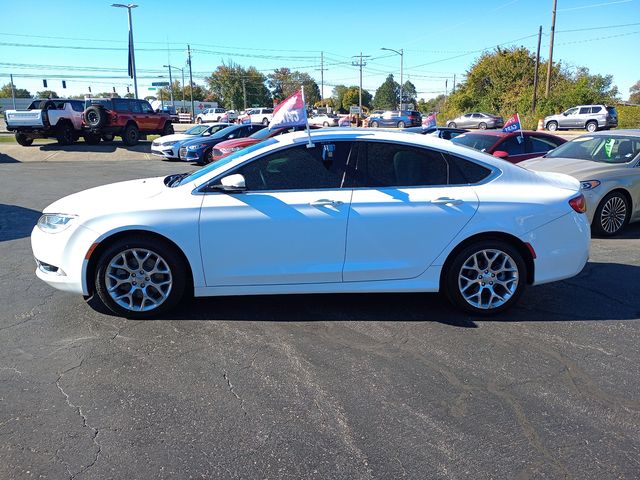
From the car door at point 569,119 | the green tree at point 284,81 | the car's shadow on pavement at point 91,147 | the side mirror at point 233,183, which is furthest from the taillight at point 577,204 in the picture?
the green tree at point 284,81

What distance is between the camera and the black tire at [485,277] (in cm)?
432

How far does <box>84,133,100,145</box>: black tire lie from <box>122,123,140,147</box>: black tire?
Result: 1207 mm

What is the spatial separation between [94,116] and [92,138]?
2.17 meters

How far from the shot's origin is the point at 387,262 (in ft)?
14.0

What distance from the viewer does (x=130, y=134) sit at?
77.2 feet

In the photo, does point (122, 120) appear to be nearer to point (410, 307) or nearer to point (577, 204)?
point (410, 307)

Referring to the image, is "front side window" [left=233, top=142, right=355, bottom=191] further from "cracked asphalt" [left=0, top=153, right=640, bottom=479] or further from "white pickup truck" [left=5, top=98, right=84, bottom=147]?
"white pickup truck" [left=5, top=98, right=84, bottom=147]

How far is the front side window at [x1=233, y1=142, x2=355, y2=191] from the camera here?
424cm

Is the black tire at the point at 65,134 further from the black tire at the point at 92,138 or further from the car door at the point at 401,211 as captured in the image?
the car door at the point at 401,211

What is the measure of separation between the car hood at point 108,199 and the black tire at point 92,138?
20.5 meters

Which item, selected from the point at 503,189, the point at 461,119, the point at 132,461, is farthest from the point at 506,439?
the point at 461,119

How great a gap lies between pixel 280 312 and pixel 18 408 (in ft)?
6.90

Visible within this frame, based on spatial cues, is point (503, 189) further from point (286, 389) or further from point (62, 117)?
point (62, 117)

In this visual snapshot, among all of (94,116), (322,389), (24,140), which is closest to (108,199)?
(322,389)
